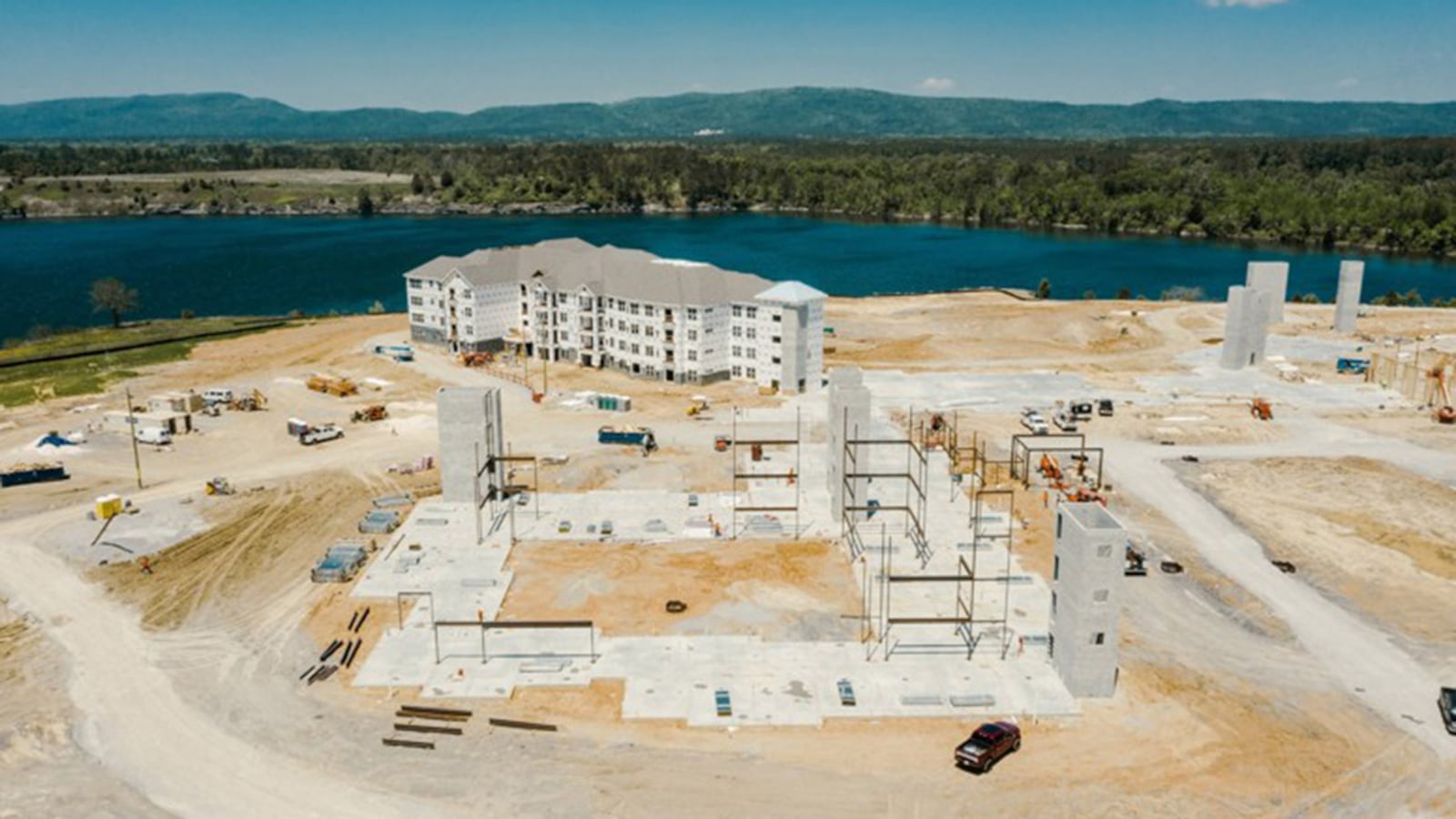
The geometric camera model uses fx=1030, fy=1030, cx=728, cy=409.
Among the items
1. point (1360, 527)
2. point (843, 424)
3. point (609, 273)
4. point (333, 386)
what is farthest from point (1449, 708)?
point (333, 386)

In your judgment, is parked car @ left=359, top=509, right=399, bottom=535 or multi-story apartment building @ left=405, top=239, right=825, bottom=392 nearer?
parked car @ left=359, top=509, right=399, bottom=535

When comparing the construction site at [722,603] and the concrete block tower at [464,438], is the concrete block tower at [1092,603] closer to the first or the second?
the construction site at [722,603]

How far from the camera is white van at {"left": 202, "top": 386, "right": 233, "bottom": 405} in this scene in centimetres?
8606

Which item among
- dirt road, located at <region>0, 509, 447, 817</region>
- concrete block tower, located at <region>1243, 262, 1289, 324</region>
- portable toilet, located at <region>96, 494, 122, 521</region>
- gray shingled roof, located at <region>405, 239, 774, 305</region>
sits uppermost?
gray shingled roof, located at <region>405, 239, 774, 305</region>

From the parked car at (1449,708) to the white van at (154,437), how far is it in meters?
78.5

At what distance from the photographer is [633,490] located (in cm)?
6600

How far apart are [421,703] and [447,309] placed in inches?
2833

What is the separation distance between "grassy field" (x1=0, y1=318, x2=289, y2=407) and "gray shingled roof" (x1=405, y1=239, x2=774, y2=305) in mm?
28366

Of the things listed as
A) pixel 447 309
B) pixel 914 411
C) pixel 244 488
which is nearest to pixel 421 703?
pixel 244 488

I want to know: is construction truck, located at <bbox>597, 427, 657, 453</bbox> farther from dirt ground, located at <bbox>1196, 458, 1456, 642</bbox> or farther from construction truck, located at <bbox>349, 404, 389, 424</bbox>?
dirt ground, located at <bbox>1196, 458, 1456, 642</bbox>

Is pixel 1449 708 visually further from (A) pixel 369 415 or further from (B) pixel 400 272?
(B) pixel 400 272

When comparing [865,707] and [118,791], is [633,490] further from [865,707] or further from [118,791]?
[118,791]

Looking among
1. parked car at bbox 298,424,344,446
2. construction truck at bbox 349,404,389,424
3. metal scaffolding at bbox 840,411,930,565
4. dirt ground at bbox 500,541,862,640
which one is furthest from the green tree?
metal scaffolding at bbox 840,411,930,565

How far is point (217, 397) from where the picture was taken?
8612 cm
